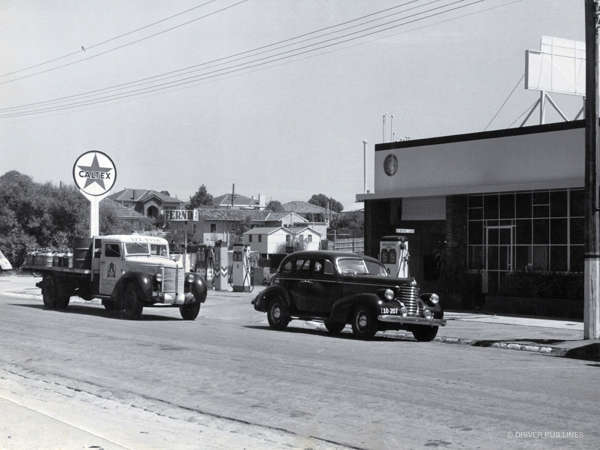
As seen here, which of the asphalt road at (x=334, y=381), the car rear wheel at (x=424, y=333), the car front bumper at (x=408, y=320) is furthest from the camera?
the car rear wheel at (x=424, y=333)

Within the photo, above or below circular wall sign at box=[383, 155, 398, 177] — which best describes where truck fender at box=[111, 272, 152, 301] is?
below

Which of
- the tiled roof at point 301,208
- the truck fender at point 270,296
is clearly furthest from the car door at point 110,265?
the tiled roof at point 301,208

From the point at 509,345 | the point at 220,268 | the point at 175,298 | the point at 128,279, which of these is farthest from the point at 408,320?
the point at 220,268

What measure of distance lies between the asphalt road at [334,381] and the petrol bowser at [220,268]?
17.9 meters

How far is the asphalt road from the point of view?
858 centimetres

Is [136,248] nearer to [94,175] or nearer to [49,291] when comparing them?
[49,291]

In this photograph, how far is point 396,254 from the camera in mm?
28562

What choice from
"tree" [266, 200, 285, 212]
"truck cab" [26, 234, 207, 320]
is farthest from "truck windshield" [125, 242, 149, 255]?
"tree" [266, 200, 285, 212]

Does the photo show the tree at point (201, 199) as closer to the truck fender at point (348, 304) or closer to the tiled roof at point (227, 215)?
the tiled roof at point (227, 215)

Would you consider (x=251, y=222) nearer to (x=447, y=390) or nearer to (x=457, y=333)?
(x=457, y=333)

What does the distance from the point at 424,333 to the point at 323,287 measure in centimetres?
246

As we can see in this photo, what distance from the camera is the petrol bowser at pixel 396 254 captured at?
93.6ft

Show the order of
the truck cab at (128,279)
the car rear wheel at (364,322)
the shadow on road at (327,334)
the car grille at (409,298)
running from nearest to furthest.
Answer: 1. the car rear wheel at (364,322)
2. the car grille at (409,298)
3. the shadow on road at (327,334)
4. the truck cab at (128,279)

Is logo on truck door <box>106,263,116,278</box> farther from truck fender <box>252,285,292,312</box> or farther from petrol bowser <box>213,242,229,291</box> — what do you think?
petrol bowser <box>213,242,229,291</box>
